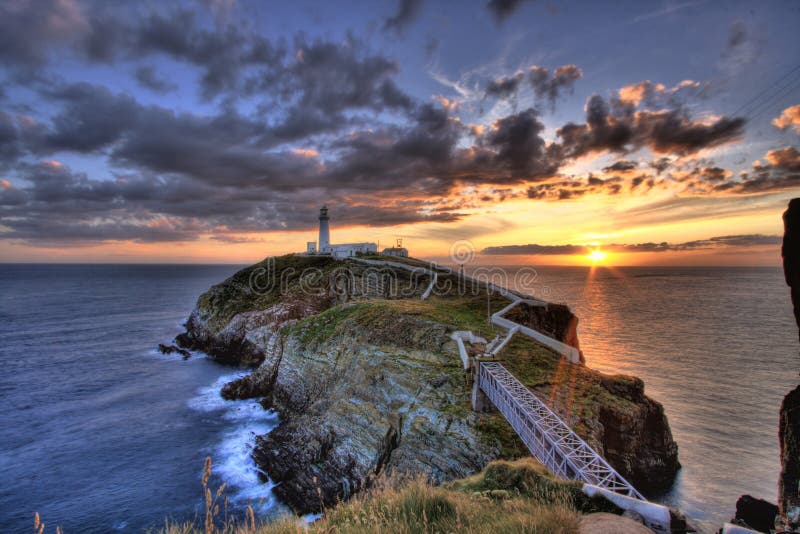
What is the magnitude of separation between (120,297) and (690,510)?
14139 cm

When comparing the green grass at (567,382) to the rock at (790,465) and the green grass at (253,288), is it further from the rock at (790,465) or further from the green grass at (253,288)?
the green grass at (253,288)

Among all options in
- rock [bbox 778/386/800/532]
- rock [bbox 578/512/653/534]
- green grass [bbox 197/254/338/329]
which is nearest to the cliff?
rock [bbox 578/512/653/534]

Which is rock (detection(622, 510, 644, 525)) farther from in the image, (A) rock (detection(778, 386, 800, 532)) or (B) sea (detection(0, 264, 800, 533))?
(A) rock (detection(778, 386, 800, 532))

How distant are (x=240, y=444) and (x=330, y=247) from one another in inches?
2061

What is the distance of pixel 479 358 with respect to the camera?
19594 millimetres

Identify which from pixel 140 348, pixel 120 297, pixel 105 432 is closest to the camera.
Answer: pixel 105 432

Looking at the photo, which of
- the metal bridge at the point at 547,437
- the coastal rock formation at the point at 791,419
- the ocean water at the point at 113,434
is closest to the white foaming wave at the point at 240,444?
the ocean water at the point at 113,434

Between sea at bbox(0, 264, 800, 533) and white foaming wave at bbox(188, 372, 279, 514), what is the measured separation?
123 mm

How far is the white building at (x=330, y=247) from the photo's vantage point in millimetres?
72062

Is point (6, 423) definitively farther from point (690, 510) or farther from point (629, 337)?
point (629, 337)

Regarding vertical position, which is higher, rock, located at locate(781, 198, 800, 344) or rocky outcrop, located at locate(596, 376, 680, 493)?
rock, located at locate(781, 198, 800, 344)

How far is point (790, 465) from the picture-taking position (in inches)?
310

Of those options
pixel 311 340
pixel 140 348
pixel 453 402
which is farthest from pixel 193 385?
pixel 453 402

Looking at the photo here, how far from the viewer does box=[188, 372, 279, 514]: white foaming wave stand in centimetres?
2306
